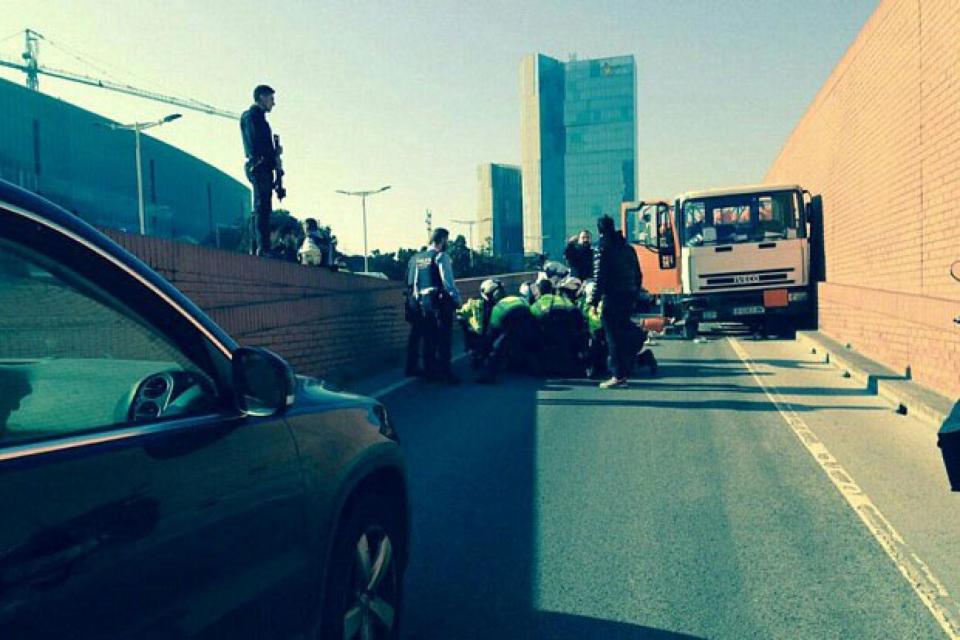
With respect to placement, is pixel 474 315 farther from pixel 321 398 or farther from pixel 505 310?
pixel 321 398

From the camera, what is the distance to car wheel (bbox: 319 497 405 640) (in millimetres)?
2930

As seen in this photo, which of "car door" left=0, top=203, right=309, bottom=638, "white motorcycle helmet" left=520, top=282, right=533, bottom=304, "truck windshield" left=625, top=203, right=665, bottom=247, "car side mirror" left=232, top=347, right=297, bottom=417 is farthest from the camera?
"truck windshield" left=625, top=203, right=665, bottom=247

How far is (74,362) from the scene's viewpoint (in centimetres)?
240

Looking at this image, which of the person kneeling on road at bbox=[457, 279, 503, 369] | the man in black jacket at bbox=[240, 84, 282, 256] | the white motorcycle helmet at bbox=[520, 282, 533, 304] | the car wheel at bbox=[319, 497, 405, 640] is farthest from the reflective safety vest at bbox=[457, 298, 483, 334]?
the car wheel at bbox=[319, 497, 405, 640]

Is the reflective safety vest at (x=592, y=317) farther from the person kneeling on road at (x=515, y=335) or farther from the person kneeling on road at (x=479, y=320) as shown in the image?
the person kneeling on road at (x=479, y=320)

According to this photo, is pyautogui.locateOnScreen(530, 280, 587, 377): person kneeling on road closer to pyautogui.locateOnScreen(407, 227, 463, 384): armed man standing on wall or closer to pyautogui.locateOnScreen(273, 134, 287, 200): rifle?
pyautogui.locateOnScreen(407, 227, 463, 384): armed man standing on wall

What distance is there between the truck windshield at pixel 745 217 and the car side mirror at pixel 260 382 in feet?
61.2

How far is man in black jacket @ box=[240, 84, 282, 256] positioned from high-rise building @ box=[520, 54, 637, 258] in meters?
168

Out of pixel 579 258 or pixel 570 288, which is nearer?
pixel 570 288

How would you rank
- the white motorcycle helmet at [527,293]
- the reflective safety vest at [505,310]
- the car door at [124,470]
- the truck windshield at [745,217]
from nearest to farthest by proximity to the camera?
the car door at [124,470] → the reflective safety vest at [505,310] → the white motorcycle helmet at [527,293] → the truck windshield at [745,217]

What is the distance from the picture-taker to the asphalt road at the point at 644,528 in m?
4.03

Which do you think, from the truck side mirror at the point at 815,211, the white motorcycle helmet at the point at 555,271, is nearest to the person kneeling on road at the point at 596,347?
the white motorcycle helmet at the point at 555,271

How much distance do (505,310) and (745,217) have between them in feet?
29.7

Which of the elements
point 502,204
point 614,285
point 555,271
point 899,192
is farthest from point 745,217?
point 502,204
